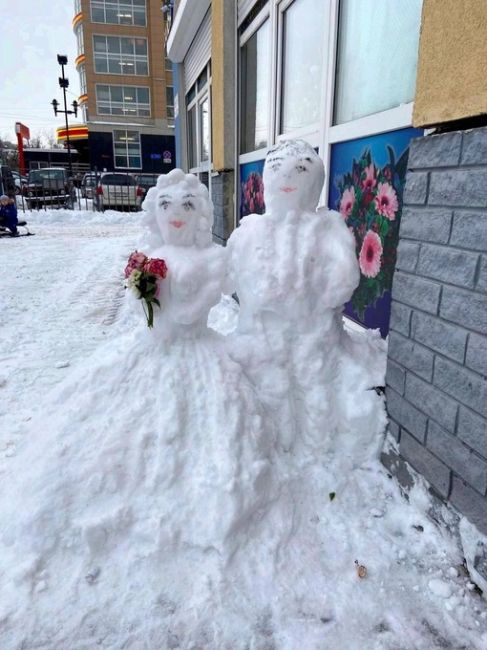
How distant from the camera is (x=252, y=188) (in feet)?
17.1

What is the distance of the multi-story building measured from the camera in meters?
30.9

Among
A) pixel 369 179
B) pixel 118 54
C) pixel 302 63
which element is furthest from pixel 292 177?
pixel 118 54

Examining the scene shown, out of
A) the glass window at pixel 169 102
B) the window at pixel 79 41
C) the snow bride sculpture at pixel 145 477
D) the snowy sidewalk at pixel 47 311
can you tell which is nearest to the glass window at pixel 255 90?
the snowy sidewalk at pixel 47 311

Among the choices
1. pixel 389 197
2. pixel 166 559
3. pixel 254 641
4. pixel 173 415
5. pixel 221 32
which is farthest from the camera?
pixel 221 32

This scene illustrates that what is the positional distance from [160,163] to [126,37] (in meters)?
8.47

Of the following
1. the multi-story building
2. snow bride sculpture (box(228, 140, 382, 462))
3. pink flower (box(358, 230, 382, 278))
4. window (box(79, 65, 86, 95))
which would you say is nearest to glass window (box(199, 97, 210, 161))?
pink flower (box(358, 230, 382, 278))

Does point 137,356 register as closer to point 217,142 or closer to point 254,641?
point 254,641

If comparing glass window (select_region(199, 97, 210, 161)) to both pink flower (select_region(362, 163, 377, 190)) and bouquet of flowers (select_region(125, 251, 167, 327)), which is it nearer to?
pink flower (select_region(362, 163, 377, 190))

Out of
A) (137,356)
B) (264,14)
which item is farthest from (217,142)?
(137,356)

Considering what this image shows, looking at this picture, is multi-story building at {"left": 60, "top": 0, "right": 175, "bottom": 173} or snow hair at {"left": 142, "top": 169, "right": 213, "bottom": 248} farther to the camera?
multi-story building at {"left": 60, "top": 0, "right": 175, "bottom": 173}

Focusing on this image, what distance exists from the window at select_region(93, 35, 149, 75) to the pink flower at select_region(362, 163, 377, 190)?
33.9 m

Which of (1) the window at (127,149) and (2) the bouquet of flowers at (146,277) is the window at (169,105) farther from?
(2) the bouquet of flowers at (146,277)

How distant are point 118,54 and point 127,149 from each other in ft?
20.5

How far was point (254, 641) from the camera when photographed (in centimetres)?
158
